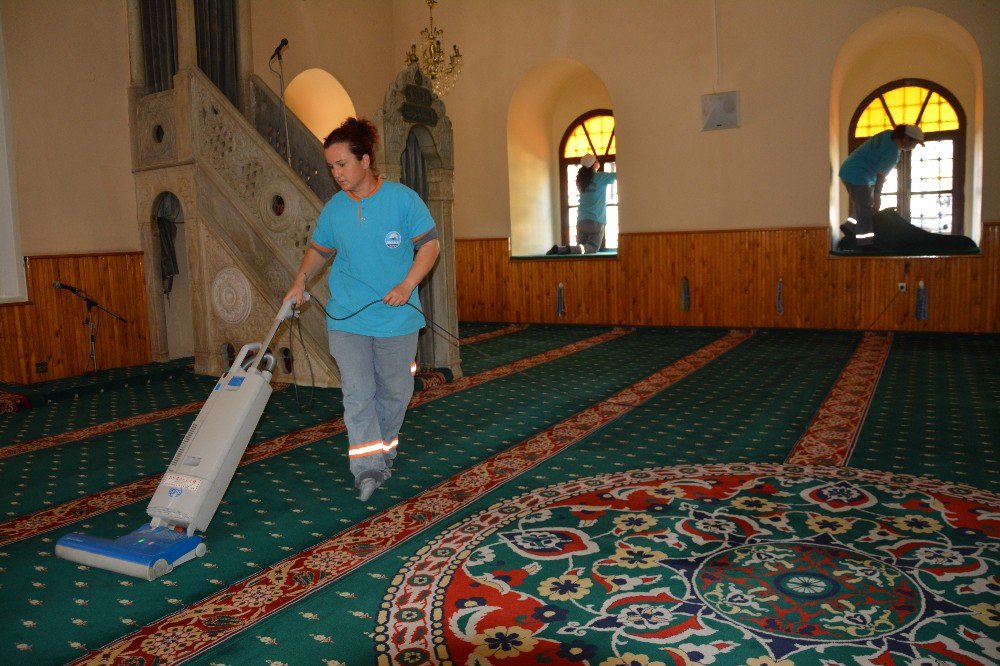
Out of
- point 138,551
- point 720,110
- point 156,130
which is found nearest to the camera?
point 138,551

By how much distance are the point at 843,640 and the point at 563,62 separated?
977 cm

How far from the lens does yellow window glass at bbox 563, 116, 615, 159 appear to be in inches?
489

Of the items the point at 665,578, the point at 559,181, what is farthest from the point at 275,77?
the point at 665,578

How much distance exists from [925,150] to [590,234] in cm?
460

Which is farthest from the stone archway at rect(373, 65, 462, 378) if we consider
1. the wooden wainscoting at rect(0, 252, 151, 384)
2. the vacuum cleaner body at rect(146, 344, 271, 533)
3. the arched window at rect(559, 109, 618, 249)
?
the arched window at rect(559, 109, 618, 249)

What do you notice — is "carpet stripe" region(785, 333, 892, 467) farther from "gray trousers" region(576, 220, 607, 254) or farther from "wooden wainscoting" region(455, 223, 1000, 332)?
"gray trousers" region(576, 220, 607, 254)

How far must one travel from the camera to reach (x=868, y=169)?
32.1 ft

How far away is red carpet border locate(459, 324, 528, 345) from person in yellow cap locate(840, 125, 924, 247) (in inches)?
165

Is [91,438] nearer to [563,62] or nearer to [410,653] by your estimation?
[410,653]

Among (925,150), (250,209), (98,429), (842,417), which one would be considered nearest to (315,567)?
(98,429)

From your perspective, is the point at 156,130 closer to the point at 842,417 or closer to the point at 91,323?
the point at 91,323

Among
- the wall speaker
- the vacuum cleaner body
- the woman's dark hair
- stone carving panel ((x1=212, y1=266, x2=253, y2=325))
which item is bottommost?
the vacuum cleaner body

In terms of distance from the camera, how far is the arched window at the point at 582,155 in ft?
A: 40.8

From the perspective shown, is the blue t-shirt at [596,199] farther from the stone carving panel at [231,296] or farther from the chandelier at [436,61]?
the stone carving panel at [231,296]
